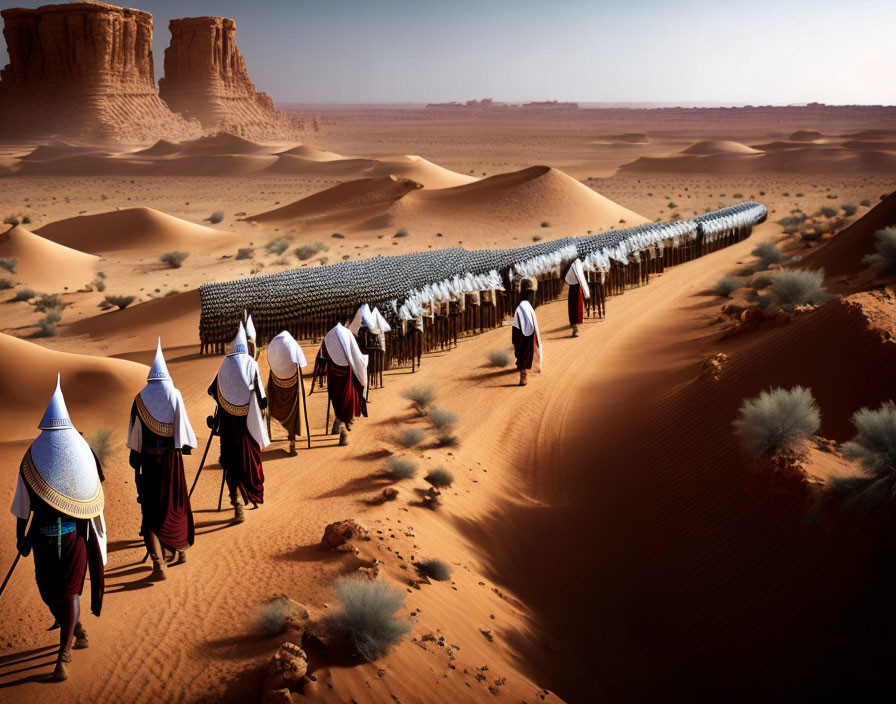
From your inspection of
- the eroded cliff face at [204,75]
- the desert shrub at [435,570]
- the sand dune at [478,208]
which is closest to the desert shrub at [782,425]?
the desert shrub at [435,570]

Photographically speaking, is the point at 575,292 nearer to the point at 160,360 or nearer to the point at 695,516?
the point at 695,516

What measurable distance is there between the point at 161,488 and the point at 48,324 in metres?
17.2

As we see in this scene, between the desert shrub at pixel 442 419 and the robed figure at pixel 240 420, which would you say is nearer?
the robed figure at pixel 240 420

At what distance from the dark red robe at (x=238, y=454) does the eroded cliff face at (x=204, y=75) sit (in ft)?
341

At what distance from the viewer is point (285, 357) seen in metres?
11.5

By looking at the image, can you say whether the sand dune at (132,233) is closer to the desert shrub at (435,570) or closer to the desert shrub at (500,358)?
the desert shrub at (500,358)

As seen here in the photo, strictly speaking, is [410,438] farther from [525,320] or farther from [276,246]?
[276,246]

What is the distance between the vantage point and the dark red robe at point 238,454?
9.20 metres

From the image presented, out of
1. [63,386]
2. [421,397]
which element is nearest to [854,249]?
[421,397]

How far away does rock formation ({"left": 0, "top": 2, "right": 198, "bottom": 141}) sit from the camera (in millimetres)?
88875

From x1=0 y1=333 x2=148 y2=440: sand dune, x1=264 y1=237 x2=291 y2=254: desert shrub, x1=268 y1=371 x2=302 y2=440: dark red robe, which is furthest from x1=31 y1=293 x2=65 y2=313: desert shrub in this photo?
x1=268 y1=371 x2=302 y2=440: dark red robe

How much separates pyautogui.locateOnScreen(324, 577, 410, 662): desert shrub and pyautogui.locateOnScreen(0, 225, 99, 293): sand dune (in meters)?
25.5

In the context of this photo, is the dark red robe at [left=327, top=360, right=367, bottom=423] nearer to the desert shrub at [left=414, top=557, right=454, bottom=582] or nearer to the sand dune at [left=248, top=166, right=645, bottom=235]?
the desert shrub at [left=414, top=557, right=454, bottom=582]

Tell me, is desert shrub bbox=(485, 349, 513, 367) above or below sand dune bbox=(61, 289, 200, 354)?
above
